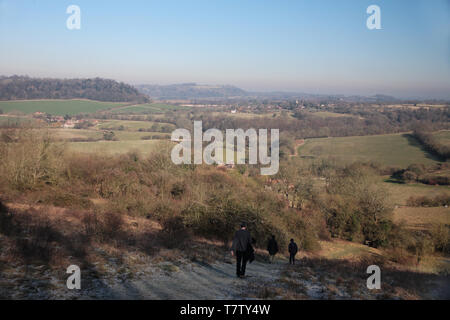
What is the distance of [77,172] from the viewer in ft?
78.4

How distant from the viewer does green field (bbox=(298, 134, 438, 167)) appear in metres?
46.8

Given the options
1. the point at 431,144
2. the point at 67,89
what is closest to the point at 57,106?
the point at 67,89

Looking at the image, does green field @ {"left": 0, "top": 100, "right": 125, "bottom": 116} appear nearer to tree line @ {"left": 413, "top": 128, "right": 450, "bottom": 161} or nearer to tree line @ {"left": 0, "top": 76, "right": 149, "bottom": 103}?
tree line @ {"left": 0, "top": 76, "right": 149, "bottom": 103}

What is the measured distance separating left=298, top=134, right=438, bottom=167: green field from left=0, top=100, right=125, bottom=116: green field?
51740 millimetres

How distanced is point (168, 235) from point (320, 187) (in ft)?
72.8

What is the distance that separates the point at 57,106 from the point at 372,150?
225 feet

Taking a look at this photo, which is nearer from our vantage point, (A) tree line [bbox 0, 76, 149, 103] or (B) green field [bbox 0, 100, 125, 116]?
(B) green field [bbox 0, 100, 125, 116]

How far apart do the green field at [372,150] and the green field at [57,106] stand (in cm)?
5174

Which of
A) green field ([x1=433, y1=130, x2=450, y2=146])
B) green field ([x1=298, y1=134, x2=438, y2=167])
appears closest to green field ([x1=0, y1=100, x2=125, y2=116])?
green field ([x1=298, y1=134, x2=438, y2=167])

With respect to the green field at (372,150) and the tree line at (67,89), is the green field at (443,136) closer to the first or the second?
the green field at (372,150)

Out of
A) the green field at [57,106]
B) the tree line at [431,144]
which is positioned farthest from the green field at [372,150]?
the green field at [57,106]

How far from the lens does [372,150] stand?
53.2 metres

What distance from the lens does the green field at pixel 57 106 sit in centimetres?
5403
